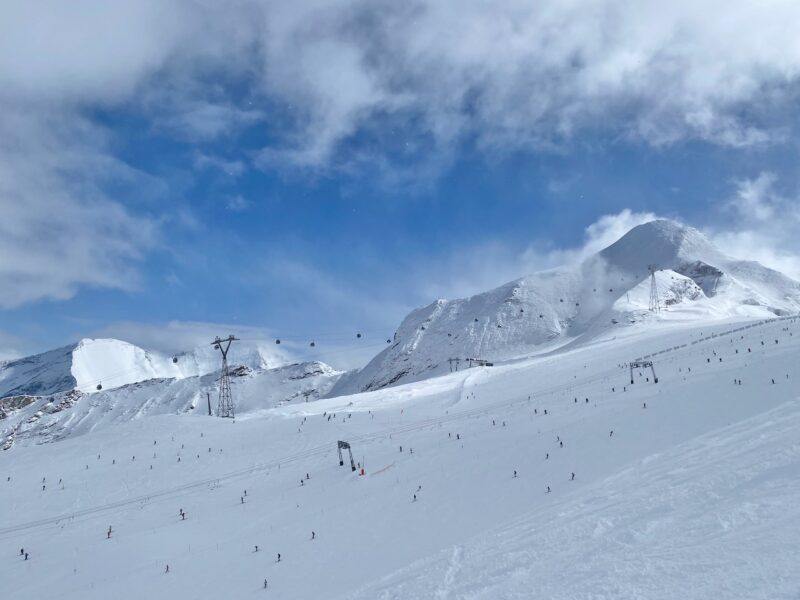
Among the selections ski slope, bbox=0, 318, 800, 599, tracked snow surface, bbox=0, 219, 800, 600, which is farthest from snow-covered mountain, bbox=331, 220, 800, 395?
ski slope, bbox=0, 318, 800, 599

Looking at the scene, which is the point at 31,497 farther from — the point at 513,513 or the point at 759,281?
the point at 759,281

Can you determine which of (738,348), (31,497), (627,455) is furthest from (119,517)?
(738,348)

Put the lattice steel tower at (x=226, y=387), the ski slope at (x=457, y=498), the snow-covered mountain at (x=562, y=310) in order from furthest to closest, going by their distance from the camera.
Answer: the snow-covered mountain at (x=562, y=310)
the lattice steel tower at (x=226, y=387)
the ski slope at (x=457, y=498)

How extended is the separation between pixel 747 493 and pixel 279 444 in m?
32.3

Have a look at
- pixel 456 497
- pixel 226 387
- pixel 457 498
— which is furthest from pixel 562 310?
pixel 457 498

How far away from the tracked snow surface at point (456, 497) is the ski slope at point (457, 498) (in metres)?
0.09

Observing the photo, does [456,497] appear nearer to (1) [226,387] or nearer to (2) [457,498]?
(2) [457,498]

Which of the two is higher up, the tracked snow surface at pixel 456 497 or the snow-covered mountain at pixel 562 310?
the snow-covered mountain at pixel 562 310

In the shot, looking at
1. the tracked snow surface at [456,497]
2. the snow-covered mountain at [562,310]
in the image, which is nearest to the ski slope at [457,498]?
the tracked snow surface at [456,497]

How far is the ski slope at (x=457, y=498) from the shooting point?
1109cm

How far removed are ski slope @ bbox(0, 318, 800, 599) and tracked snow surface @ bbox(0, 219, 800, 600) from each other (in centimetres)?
9

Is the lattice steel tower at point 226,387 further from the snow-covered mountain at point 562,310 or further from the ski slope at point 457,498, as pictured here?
the snow-covered mountain at point 562,310

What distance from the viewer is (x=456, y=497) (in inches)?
844

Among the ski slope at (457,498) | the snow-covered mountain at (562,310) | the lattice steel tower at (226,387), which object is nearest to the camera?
the ski slope at (457,498)
